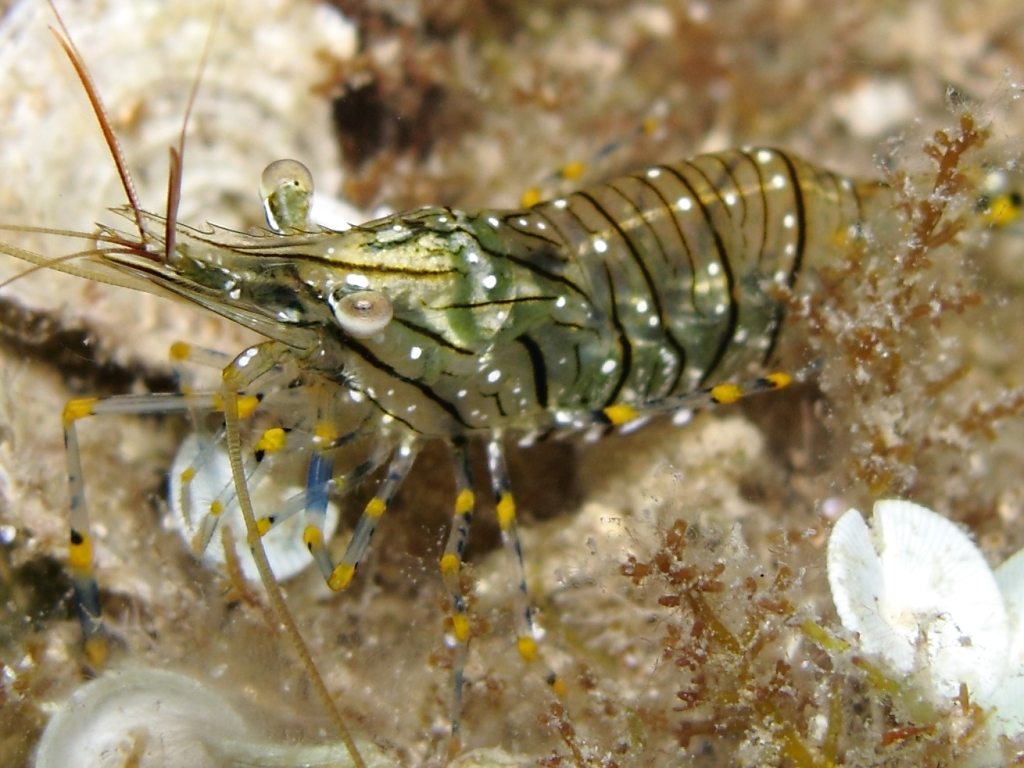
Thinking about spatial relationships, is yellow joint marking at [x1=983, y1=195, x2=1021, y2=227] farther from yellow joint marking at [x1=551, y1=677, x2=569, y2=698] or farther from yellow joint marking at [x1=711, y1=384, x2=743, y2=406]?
yellow joint marking at [x1=551, y1=677, x2=569, y2=698]

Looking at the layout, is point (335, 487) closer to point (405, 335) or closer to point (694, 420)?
point (405, 335)

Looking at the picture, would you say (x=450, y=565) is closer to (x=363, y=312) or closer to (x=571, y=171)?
(x=363, y=312)

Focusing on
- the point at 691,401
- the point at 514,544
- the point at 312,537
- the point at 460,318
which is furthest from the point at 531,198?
the point at 312,537

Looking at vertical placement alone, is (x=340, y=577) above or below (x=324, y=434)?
below

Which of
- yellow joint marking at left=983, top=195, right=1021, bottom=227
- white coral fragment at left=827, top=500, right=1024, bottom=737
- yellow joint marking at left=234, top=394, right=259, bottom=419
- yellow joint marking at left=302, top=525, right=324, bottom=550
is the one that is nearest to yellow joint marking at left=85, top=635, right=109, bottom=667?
yellow joint marking at left=302, top=525, right=324, bottom=550

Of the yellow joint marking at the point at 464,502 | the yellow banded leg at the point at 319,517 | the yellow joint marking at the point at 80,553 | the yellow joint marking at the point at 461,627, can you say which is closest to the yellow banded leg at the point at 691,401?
the yellow joint marking at the point at 464,502

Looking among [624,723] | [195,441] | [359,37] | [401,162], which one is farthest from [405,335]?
[359,37]

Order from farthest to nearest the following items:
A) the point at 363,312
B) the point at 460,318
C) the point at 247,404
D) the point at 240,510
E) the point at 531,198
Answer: the point at 531,198, the point at 240,510, the point at 460,318, the point at 247,404, the point at 363,312
